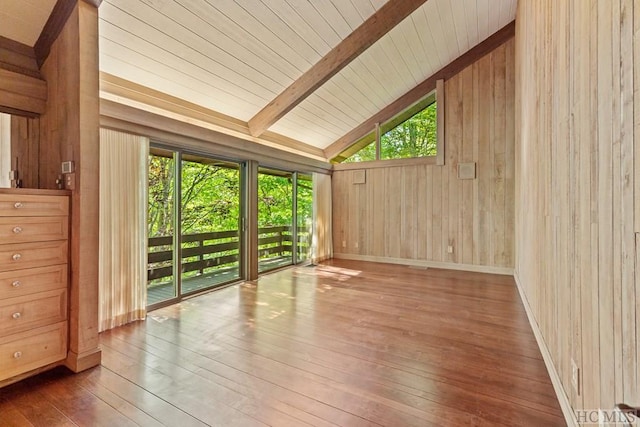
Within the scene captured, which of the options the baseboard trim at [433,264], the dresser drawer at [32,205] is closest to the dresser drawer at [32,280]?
the dresser drawer at [32,205]

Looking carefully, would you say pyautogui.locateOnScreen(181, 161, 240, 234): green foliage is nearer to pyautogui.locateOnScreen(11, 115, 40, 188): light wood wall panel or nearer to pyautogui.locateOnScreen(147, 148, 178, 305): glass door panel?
pyautogui.locateOnScreen(147, 148, 178, 305): glass door panel

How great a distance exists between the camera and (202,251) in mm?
4359

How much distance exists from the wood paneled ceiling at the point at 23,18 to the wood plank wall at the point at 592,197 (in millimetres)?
3459

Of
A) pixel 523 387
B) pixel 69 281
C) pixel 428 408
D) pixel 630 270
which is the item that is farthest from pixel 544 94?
pixel 69 281

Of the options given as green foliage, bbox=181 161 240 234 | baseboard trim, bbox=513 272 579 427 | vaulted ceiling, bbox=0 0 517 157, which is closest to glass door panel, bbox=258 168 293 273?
green foliage, bbox=181 161 240 234

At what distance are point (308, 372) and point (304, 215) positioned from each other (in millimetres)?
4533

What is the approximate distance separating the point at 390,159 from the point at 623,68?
5638mm

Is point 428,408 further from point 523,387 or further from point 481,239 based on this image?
point 481,239

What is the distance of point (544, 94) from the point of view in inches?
93.4

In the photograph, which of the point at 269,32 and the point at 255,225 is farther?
the point at 255,225

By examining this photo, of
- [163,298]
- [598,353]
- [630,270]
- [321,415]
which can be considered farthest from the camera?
[163,298]

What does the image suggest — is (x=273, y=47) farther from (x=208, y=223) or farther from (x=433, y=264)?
(x=433, y=264)

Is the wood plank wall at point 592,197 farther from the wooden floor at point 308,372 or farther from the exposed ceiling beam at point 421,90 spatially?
the exposed ceiling beam at point 421,90

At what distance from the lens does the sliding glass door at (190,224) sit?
3705 millimetres
